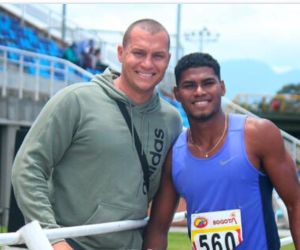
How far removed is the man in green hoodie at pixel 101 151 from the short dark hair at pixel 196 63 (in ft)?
0.33

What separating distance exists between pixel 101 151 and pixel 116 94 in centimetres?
28

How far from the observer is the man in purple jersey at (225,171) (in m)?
2.94

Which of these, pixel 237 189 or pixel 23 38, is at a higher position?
pixel 23 38

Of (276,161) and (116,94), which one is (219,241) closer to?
(276,161)

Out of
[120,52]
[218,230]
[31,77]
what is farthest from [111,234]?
[31,77]

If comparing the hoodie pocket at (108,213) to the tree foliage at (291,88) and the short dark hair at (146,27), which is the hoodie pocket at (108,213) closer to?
the short dark hair at (146,27)

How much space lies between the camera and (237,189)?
9.66 feet

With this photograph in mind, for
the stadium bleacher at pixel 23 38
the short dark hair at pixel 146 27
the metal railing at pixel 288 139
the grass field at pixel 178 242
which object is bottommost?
the grass field at pixel 178 242

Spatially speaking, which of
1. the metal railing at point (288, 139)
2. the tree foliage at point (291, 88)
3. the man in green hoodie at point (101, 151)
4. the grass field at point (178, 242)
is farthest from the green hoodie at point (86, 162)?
the tree foliage at point (291, 88)

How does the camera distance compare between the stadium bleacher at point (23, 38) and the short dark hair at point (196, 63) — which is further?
the stadium bleacher at point (23, 38)

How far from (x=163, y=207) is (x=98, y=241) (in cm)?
36

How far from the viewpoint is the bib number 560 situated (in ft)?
9.69

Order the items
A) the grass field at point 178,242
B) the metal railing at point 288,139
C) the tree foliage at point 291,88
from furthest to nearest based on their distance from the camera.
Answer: the tree foliage at point 291,88, the metal railing at point 288,139, the grass field at point 178,242

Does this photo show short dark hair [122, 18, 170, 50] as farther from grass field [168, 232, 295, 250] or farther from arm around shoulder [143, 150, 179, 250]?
grass field [168, 232, 295, 250]
